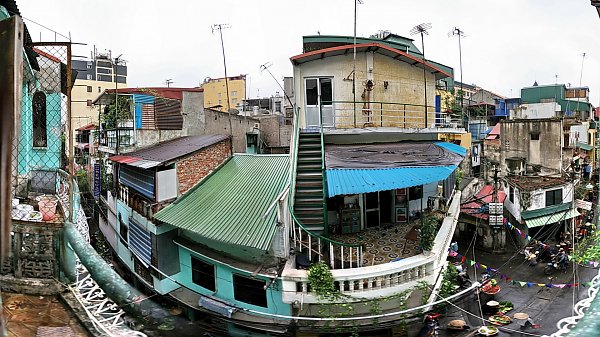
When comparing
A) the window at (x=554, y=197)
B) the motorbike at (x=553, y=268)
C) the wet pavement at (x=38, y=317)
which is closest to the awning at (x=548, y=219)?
the window at (x=554, y=197)

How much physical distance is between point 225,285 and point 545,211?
62.6ft

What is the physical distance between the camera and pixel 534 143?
96.2ft

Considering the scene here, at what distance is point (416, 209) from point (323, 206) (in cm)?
610

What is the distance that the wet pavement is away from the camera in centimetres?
323

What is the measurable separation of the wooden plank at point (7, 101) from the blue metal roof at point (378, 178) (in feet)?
23.1

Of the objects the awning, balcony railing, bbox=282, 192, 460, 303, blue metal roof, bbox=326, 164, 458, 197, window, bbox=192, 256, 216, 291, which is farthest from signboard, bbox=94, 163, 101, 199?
the awning

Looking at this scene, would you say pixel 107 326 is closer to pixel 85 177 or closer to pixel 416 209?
pixel 416 209

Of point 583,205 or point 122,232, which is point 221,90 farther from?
point 583,205

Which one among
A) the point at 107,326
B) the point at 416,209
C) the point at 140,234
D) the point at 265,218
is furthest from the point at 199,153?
the point at 107,326

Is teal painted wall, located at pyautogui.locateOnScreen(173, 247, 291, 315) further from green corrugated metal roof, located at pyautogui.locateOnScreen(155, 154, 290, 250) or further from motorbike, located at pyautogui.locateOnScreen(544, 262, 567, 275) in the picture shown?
motorbike, located at pyautogui.locateOnScreen(544, 262, 567, 275)

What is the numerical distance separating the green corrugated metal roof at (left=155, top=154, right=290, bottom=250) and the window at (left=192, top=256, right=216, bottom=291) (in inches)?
56.4

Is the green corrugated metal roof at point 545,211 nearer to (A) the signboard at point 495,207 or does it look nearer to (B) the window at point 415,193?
(A) the signboard at point 495,207

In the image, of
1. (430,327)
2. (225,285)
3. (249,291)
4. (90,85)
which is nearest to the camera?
(249,291)

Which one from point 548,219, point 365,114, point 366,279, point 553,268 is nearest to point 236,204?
point 366,279
